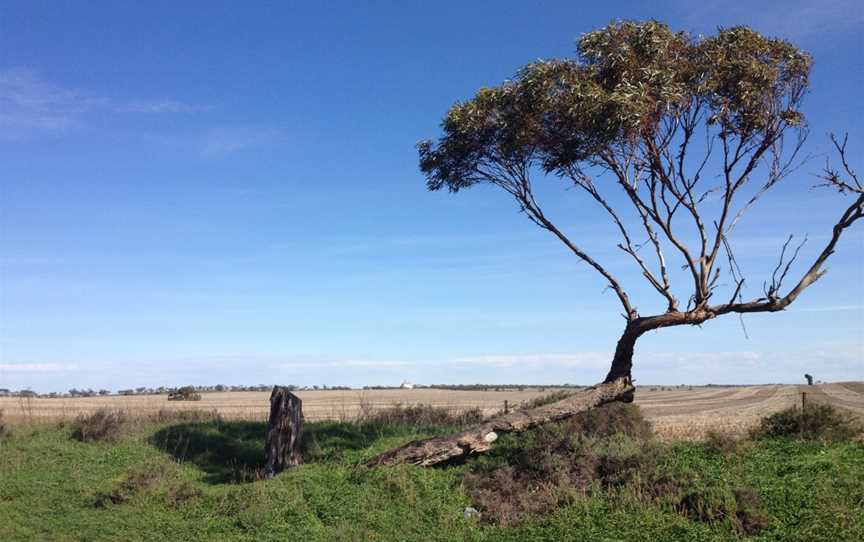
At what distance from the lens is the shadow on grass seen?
19078mm

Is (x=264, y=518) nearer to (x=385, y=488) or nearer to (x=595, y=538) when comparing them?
(x=385, y=488)

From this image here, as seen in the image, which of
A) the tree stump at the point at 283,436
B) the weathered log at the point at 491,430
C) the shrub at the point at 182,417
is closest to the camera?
the weathered log at the point at 491,430

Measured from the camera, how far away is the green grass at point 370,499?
467 inches

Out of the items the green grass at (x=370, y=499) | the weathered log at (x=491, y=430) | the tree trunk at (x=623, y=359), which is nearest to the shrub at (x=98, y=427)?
the green grass at (x=370, y=499)

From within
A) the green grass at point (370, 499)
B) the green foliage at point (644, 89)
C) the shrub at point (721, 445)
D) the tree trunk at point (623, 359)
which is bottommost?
the green grass at point (370, 499)

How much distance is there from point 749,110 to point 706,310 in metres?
4.90

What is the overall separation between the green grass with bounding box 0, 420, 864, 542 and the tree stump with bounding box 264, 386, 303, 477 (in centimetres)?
52

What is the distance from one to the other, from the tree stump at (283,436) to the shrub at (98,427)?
649 centimetres

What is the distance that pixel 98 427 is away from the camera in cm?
2311

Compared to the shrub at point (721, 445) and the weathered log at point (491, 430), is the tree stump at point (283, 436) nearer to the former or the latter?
the weathered log at point (491, 430)

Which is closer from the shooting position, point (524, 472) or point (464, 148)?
point (524, 472)

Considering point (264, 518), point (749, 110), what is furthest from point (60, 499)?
point (749, 110)

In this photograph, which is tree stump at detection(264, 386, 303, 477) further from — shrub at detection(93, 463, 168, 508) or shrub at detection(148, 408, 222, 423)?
shrub at detection(148, 408, 222, 423)

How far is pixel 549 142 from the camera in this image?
19219 mm
